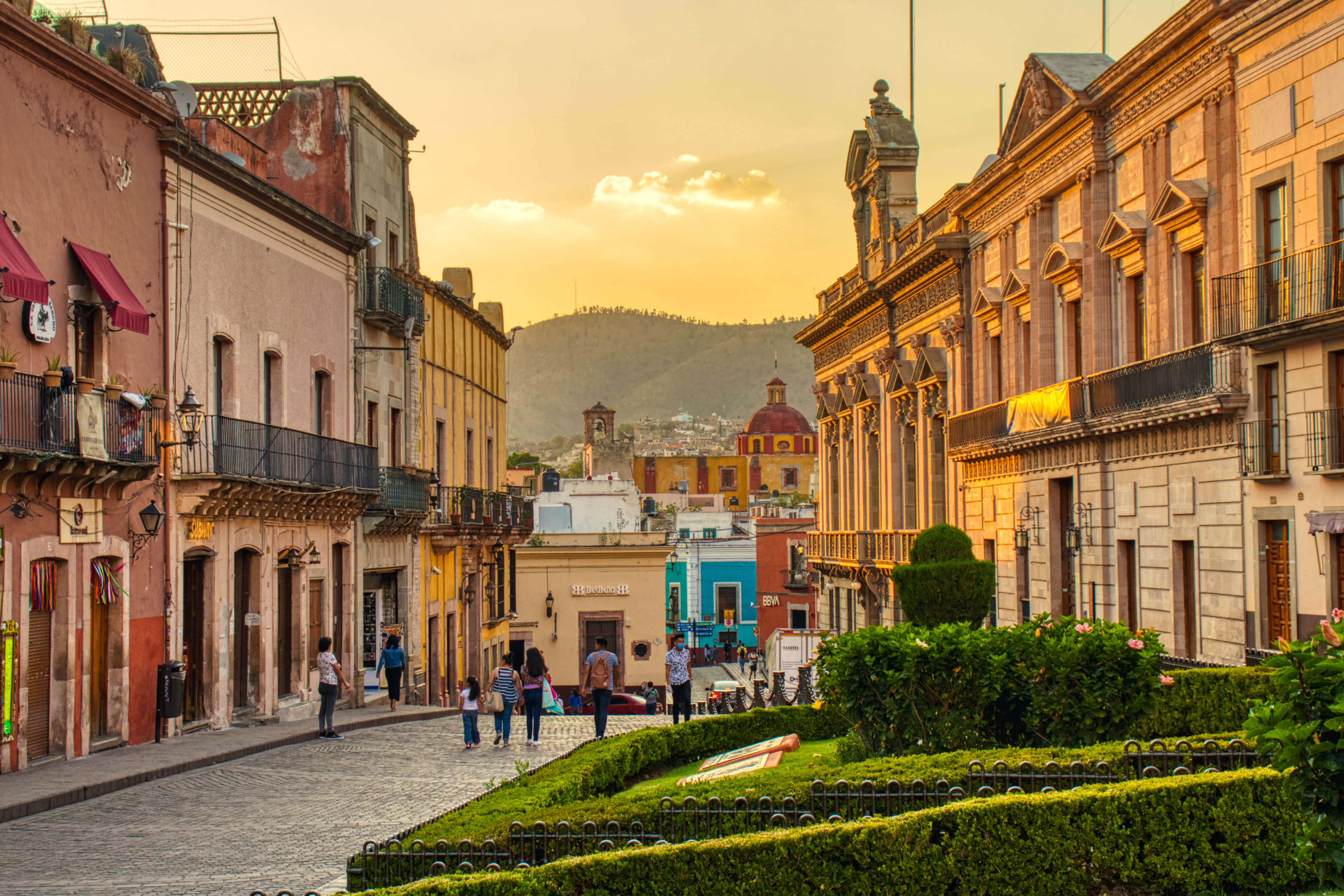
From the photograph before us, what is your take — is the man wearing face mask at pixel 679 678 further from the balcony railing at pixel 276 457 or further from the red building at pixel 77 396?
the red building at pixel 77 396

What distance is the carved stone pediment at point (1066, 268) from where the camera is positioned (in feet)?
88.5

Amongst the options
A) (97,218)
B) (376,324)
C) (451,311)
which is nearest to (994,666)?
(97,218)

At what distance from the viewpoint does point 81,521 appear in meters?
18.4

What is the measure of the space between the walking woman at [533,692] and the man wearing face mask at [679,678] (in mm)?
2099

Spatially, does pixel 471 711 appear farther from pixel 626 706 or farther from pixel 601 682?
pixel 626 706

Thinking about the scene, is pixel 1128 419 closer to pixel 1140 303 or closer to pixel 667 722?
pixel 1140 303

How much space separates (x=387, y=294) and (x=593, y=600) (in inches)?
822

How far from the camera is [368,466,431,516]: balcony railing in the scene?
29.5 meters

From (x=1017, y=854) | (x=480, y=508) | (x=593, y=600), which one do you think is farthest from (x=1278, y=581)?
(x=593, y=600)

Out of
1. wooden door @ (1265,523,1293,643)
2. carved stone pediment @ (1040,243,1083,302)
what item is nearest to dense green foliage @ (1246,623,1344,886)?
wooden door @ (1265,523,1293,643)

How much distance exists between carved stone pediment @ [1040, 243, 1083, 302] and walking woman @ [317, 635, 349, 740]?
1530 centimetres

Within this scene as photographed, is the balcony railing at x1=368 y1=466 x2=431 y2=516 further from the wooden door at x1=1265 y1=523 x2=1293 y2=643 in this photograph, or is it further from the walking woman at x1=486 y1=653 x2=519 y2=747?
the wooden door at x1=1265 y1=523 x2=1293 y2=643

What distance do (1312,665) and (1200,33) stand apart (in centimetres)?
1689

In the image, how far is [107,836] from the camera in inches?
515
